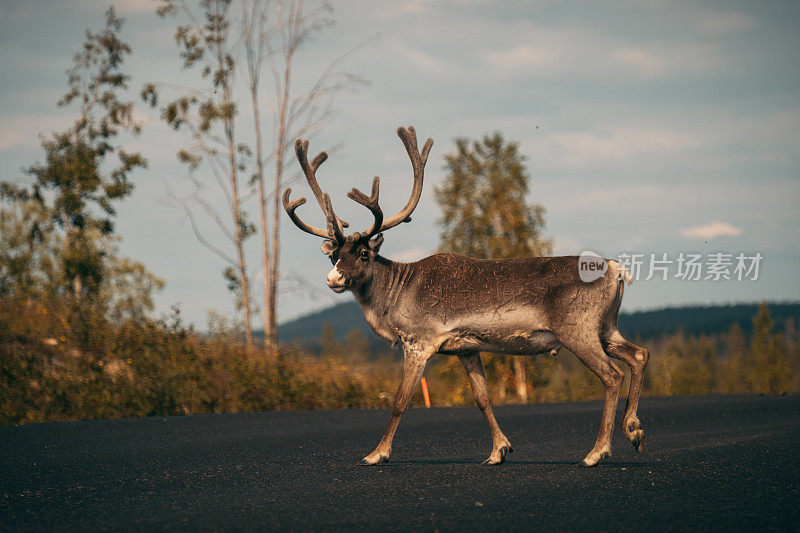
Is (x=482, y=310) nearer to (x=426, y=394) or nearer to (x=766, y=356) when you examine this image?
(x=426, y=394)

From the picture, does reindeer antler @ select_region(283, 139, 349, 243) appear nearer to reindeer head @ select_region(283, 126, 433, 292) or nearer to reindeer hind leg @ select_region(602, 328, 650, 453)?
reindeer head @ select_region(283, 126, 433, 292)

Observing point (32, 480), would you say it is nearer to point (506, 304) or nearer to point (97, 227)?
point (506, 304)

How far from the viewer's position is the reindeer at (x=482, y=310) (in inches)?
351

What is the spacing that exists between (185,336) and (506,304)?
13.1 meters

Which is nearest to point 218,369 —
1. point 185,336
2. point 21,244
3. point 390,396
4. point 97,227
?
point 185,336

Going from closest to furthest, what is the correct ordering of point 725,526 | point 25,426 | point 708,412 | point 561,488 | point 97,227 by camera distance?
point 725,526 → point 561,488 → point 25,426 → point 708,412 → point 97,227

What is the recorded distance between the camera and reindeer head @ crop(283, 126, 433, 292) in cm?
Answer: 970

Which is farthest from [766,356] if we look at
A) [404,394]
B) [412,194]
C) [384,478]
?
[384,478]

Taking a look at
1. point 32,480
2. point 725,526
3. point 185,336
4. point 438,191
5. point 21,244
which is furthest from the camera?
point 21,244

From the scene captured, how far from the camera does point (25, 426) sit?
47.5 feet

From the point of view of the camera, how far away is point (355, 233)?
9.85 m

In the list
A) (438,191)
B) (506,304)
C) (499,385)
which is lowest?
(499,385)

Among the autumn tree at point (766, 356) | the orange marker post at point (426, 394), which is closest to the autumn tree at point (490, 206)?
the orange marker post at point (426, 394)

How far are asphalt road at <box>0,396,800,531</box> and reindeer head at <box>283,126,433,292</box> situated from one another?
214 cm
